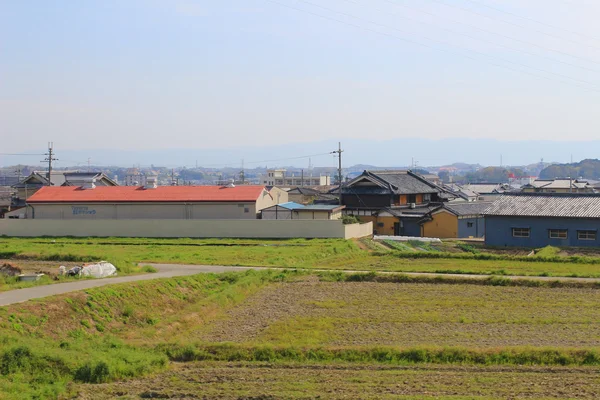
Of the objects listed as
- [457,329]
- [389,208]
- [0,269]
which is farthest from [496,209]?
[0,269]

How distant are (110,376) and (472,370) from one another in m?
6.46

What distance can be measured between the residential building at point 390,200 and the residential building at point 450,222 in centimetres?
62

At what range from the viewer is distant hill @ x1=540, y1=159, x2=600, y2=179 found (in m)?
165

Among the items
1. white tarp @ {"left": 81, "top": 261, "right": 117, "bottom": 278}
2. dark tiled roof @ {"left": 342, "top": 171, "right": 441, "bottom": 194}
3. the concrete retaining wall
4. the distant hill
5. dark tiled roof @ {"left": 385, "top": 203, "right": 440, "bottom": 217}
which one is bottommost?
white tarp @ {"left": 81, "top": 261, "right": 117, "bottom": 278}

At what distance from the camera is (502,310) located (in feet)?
61.2

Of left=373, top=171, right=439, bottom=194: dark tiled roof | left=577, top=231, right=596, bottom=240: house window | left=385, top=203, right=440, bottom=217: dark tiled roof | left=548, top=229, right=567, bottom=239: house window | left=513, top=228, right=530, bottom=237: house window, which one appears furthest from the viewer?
left=373, top=171, right=439, bottom=194: dark tiled roof

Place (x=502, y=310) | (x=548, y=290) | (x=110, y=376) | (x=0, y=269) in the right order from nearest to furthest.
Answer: (x=110, y=376)
(x=502, y=310)
(x=548, y=290)
(x=0, y=269)

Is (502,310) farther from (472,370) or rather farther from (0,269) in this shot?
(0,269)

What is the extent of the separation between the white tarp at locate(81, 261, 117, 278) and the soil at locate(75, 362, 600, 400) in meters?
9.84

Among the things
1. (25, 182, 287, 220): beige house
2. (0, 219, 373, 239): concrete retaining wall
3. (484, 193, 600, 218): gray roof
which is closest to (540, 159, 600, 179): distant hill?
(484, 193, 600, 218): gray roof

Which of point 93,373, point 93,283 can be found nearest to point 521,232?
point 93,283

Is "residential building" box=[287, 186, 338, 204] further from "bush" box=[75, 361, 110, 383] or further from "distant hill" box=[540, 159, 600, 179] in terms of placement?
"distant hill" box=[540, 159, 600, 179]

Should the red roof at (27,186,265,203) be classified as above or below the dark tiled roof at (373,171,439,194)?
below

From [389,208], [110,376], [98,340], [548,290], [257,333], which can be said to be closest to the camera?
[110,376]
